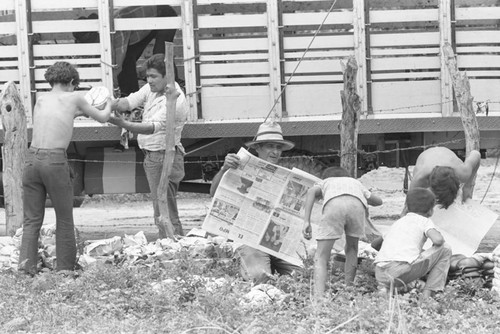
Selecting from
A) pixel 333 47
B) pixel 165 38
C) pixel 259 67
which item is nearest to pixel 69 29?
pixel 165 38

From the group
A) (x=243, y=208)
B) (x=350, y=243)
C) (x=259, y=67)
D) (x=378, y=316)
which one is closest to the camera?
(x=378, y=316)


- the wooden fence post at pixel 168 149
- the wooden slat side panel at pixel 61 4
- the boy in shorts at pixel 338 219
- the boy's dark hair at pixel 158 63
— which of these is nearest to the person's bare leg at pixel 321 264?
the boy in shorts at pixel 338 219

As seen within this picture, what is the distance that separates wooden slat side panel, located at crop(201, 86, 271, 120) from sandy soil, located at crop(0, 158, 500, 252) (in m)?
1.51

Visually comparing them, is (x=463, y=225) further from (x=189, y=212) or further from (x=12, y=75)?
(x=189, y=212)

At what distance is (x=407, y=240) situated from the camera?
303 inches

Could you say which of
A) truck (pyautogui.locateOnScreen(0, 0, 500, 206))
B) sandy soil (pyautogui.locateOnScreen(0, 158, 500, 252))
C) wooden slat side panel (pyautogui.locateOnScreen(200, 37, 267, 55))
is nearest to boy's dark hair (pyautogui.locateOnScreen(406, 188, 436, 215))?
sandy soil (pyautogui.locateOnScreen(0, 158, 500, 252))

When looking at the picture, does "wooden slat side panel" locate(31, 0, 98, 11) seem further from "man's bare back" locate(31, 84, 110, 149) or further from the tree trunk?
the tree trunk

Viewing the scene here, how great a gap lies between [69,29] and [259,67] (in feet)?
6.64

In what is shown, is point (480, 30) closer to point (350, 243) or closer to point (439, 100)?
point (439, 100)

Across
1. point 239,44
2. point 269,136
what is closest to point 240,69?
point 239,44

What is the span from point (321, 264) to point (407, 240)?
0.61m

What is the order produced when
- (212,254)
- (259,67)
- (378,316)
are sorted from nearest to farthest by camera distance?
(378,316), (212,254), (259,67)

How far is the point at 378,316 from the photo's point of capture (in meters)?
6.57

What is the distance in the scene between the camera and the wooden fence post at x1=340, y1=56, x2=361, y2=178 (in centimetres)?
1103
